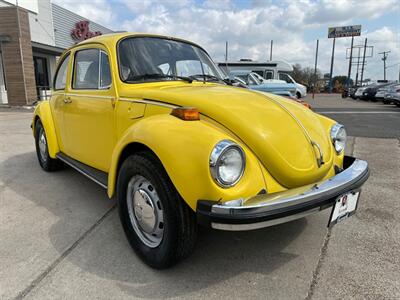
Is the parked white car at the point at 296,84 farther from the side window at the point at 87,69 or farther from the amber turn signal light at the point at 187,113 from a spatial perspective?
the amber turn signal light at the point at 187,113

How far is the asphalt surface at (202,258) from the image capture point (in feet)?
7.36

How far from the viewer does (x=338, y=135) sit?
3.00m

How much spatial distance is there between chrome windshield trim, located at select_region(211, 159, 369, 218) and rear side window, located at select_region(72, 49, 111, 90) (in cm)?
192

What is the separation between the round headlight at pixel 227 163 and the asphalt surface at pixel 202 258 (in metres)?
0.80

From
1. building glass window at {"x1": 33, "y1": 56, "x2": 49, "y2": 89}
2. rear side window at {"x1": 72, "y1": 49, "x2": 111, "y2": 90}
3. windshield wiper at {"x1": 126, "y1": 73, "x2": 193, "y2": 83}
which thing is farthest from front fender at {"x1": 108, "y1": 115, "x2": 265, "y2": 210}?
building glass window at {"x1": 33, "y1": 56, "x2": 49, "y2": 89}

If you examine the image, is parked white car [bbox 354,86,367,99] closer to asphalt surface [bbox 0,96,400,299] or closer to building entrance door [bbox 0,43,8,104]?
building entrance door [bbox 0,43,8,104]

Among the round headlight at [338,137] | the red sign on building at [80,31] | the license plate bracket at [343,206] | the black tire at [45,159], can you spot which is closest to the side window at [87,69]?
the black tire at [45,159]

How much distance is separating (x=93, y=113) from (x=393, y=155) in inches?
213

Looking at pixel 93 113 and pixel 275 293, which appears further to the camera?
pixel 93 113

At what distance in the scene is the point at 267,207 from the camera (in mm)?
1980

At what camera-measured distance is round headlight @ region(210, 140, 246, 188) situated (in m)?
2.02

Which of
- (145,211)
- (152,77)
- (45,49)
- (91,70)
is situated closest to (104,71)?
(91,70)

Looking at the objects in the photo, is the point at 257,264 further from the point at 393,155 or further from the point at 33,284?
the point at 393,155

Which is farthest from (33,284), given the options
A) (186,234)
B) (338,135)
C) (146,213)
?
(338,135)
